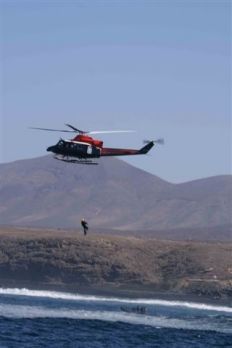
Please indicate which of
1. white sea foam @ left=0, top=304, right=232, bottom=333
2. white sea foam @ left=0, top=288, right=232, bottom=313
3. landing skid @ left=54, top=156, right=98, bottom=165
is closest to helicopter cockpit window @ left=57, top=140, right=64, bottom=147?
landing skid @ left=54, top=156, right=98, bottom=165

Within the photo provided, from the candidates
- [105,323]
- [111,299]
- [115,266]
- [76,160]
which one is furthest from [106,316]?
[115,266]

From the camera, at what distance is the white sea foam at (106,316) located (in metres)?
75.9

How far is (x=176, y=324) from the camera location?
77.3 meters

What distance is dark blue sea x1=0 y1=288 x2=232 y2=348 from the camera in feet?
206

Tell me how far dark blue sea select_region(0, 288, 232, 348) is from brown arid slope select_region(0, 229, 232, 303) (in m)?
13.3

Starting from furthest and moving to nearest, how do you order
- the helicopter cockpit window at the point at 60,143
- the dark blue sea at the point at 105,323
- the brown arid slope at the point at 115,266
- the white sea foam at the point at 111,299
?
1. the brown arid slope at the point at 115,266
2. the white sea foam at the point at 111,299
3. the helicopter cockpit window at the point at 60,143
4. the dark blue sea at the point at 105,323

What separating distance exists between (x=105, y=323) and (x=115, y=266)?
52067 mm

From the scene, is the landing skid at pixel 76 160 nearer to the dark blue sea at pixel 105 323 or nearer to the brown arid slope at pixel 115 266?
the dark blue sea at pixel 105 323

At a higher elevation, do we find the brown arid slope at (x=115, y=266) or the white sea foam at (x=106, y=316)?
the brown arid slope at (x=115, y=266)

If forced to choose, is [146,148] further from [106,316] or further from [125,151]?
[106,316]

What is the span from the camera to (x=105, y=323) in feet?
242

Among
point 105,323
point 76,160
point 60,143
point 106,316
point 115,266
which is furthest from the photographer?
point 115,266

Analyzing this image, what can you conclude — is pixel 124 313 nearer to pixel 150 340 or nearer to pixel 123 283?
pixel 150 340

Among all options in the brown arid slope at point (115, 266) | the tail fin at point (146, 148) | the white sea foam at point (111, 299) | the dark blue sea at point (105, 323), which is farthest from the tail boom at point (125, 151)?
the brown arid slope at point (115, 266)
